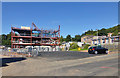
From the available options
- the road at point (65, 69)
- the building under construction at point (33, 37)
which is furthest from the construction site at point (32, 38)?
the road at point (65, 69)

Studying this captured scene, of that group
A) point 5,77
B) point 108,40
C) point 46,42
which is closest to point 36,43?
point 46,42

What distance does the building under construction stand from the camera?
61.9 meters

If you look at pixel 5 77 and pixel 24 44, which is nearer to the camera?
pixel 5 77

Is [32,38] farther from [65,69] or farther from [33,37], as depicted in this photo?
[65,69]

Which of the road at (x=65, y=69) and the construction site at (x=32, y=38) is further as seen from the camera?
the construction site at (x=32, y=38)

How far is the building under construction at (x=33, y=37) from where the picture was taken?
61906mm

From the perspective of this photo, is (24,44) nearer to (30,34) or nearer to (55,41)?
(30,34)

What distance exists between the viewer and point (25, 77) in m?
6.59

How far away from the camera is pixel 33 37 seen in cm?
6353

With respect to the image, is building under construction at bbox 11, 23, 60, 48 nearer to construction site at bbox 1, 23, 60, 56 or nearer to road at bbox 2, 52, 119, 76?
construction site at bbox 1, 23, 60, 56

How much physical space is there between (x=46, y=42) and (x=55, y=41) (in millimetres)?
5253

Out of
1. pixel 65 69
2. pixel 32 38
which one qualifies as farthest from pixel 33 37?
pixel 65 69

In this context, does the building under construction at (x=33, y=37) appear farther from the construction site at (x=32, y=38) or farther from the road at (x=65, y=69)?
the road at (x=65, y=69)

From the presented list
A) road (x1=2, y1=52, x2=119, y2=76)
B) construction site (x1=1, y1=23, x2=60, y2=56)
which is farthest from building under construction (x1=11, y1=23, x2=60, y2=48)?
road (x1=2, y1=52, x2=119, y2=76)
